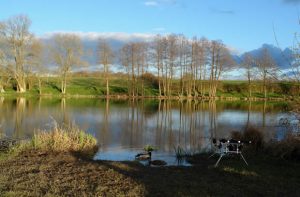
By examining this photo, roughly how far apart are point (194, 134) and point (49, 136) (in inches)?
471

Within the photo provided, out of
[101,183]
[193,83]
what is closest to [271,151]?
[101,183]

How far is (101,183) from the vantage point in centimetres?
968

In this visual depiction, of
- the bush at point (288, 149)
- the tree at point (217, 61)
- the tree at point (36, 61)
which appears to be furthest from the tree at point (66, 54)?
the bush at point (288, 149)

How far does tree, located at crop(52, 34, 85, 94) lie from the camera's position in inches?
2677

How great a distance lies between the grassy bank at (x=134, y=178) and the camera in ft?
29.3

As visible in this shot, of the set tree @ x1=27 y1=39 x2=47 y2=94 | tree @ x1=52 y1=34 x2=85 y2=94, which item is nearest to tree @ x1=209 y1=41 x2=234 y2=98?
tree @ x1=52 y1=34 x2=85 y2=94

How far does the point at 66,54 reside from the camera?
2697 inches

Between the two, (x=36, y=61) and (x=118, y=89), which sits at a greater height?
(x=36, y=61)

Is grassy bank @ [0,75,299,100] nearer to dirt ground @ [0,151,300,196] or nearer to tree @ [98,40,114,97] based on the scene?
tree @ [98,40,114,97]

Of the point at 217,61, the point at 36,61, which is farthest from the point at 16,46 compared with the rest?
the point at 217,61

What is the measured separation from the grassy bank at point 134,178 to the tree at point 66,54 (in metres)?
54.6

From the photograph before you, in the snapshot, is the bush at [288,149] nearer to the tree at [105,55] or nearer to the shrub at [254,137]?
the shrub at [254,137]

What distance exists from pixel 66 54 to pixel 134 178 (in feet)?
199

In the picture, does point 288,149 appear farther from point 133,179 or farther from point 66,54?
point 66,54
